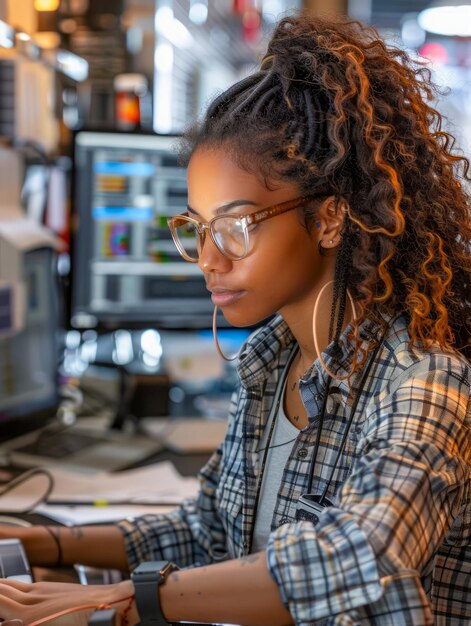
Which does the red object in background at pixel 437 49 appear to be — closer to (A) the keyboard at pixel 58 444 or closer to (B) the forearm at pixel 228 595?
(A) the keyboard at pixel 58 444

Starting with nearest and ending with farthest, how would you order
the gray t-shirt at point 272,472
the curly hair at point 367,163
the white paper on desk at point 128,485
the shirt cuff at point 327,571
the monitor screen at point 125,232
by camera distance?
the shirt cuff at point 327,571 < the curly hair at point 367,163 < the gray t-shirt at point 272,472 < the white paper on desk at point 128,485 < the monitor screen at point 125,232

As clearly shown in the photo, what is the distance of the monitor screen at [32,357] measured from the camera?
177cm

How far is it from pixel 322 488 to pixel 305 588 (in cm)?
25

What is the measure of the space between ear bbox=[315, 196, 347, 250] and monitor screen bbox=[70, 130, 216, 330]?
106cm

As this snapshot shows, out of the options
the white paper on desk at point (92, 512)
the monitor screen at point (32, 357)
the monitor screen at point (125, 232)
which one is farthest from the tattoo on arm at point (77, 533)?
the monitor screen at point (125, 232)

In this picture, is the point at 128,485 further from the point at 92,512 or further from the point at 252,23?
the point at 252,23

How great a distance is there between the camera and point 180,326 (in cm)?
207

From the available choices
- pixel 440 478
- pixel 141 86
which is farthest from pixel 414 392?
pixel 141 86

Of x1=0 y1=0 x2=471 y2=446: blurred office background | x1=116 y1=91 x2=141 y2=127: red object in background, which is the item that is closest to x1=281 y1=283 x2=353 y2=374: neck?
x1=0 y1=0 x2=471 y2=446: blurred office background

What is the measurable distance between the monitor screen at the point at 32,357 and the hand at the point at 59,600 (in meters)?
0.85

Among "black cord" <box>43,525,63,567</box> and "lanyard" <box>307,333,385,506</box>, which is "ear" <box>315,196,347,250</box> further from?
"black cord" <box>43,525,63,567</box>

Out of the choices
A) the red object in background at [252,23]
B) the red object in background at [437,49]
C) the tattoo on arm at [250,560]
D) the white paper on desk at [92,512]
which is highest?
the red object in background at [437,49]

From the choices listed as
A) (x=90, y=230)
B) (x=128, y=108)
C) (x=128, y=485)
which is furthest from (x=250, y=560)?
(x=128, y=108)

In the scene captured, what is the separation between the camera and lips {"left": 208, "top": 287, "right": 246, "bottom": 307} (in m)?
1.00
